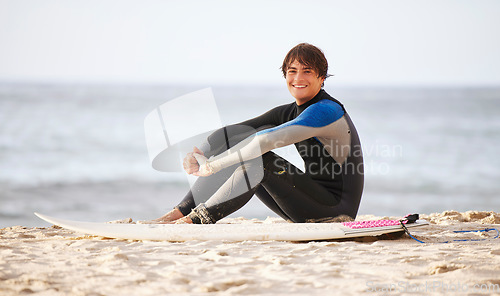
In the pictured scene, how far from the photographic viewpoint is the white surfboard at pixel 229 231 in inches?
113

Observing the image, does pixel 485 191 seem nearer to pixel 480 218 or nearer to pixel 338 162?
pixel 480 218

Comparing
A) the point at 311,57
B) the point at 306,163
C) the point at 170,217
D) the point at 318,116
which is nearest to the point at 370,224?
the point at 306,163

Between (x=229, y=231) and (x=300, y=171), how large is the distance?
55 centimetres

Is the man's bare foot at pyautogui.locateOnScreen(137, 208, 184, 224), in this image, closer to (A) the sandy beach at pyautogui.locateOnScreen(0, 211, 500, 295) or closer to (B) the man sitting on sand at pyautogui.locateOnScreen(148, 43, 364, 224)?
(B) the man sitting on sand at pyautogui.locateOnScreen(148, 43, 364, 224)

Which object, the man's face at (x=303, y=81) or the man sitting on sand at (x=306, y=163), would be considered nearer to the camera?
the man sitting on sand at (x=306, y=163)

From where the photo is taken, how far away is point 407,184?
9281mm

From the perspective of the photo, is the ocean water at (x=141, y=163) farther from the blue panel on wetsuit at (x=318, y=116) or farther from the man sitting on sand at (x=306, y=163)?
the blue panel on wetsuit at (x=318, y=116)

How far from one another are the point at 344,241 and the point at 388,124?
14422 millimetres

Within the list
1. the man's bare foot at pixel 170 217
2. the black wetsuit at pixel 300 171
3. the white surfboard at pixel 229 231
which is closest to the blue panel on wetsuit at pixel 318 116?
the black wetsuit at pixel 300 171

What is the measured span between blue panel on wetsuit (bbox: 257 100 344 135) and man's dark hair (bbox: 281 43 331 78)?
25 cm

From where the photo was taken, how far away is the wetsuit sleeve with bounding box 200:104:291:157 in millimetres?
3346

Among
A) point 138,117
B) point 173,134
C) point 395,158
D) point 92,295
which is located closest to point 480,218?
point 173,134

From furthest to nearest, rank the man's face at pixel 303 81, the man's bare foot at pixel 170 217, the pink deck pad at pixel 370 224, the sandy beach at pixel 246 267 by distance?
1. the man's bare foot at pixel 170 217
2. the man's face at pixel 303 81
3. the pink deck pad at pixel 370 224
4. the sandy beach at pixel 246 267

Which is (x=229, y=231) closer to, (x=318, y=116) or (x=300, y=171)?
(x=300, y=171)
